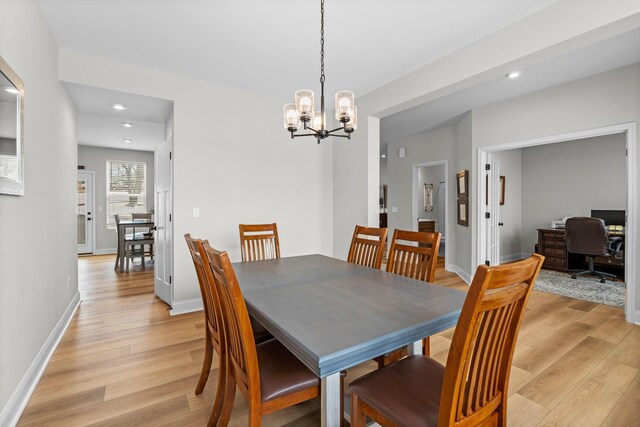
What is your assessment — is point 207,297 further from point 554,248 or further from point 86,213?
point 86,213

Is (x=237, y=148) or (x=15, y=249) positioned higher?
(x=237, y=148)

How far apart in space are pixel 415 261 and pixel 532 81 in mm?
2875

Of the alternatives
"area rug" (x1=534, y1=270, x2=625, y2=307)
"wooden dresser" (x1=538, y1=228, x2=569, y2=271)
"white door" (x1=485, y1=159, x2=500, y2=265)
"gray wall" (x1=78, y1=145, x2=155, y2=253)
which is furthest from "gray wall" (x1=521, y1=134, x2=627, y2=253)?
"gray wall" (x1=78, y1=145, x2=155, y2=253)

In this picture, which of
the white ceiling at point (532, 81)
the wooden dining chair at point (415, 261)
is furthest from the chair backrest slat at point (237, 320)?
the white ceiling at point (532, 81)

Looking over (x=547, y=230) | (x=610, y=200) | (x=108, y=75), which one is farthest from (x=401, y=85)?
(x=610, y=200)

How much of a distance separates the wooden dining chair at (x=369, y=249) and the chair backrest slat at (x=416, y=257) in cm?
10

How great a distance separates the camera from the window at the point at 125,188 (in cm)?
745

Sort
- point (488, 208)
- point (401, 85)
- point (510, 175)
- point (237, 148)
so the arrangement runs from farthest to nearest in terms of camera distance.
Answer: point (510, 175) → point (488, 208) → point (237, 148) → point (401, 85)

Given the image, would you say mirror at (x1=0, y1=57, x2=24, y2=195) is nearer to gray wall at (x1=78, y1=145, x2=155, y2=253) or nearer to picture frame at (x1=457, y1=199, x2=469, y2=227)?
picture frame at (x1=457, y1=199, x2=469, y2=227)

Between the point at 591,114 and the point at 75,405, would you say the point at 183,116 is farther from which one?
the point at 591,114

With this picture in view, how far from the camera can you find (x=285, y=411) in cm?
171

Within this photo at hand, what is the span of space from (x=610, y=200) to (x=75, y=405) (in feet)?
24.2

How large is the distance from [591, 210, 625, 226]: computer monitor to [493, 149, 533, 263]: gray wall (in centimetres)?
126

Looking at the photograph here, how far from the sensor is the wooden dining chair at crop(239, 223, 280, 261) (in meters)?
2.79
